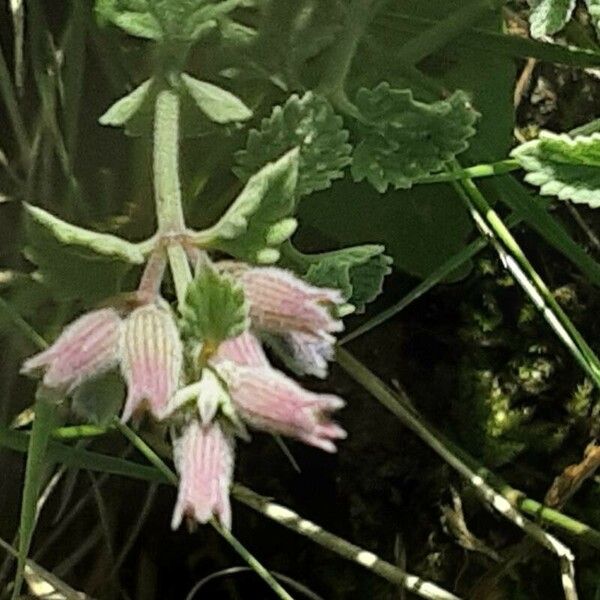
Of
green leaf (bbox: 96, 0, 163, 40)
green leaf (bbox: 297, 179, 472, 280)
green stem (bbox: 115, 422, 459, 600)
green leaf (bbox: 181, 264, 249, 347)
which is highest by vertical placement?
green leaf (bbox: 96, 0, 163, 40)

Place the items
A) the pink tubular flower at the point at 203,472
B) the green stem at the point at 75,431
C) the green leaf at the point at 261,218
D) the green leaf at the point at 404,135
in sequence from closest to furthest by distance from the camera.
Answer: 1. the pink tubular flower at the point at 203,472
2. the green leaf at the point at 261,218
3. the green leaf at the point at 404,135
4. the green stem at the point at 75,431

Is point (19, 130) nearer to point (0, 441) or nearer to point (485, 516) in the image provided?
point (0, 441)

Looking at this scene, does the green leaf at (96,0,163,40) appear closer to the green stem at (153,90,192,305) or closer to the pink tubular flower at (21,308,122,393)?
the green stem at (153,90,192,305)

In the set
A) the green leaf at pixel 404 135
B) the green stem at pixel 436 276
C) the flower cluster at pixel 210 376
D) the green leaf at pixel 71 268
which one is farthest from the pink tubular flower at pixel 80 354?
the green stem at pixel 436 276

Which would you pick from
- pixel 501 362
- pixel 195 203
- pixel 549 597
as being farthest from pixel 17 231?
pixel 549 597

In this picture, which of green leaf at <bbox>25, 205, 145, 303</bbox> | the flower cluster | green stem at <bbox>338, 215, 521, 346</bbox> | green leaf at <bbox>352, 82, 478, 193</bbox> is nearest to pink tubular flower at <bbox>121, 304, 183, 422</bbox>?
the flower cluster

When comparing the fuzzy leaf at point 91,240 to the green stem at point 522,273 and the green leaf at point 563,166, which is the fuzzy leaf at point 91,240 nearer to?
the green leaf at point 563,166
